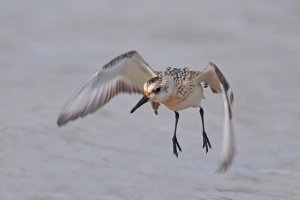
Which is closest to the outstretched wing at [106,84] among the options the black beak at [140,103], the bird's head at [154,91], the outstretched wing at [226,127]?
the bird's head at [154,91]

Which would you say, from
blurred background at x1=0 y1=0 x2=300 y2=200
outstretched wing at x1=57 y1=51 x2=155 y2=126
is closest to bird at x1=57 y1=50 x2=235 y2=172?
outstretched wing at x1=57 y1=51 x2=155 y2=126

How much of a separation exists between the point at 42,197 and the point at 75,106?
3.44 feet

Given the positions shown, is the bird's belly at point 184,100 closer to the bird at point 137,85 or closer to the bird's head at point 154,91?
the bird at point 137,85

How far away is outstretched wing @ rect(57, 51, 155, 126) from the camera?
9.42 metres

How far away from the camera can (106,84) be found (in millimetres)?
9617

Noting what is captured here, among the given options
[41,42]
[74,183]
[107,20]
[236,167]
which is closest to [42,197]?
[74,183]

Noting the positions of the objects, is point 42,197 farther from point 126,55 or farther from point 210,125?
point 210,125

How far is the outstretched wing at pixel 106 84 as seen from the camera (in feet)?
30.9

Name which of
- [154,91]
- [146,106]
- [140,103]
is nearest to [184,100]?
[154,91]

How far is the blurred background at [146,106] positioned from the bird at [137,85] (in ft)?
3.28

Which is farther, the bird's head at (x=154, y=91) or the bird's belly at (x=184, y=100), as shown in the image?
the bird's belly at (x=184, y=100)

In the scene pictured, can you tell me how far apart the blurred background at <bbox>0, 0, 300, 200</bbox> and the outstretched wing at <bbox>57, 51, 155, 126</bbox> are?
3.29 feet

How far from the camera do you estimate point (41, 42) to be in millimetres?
14312

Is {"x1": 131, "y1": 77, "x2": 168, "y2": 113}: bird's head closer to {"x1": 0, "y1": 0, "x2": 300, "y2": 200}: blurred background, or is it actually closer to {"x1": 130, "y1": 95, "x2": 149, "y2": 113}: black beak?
{"x1": 130, "y1": 95, "x2": 149, "y2": 113}: black beak
